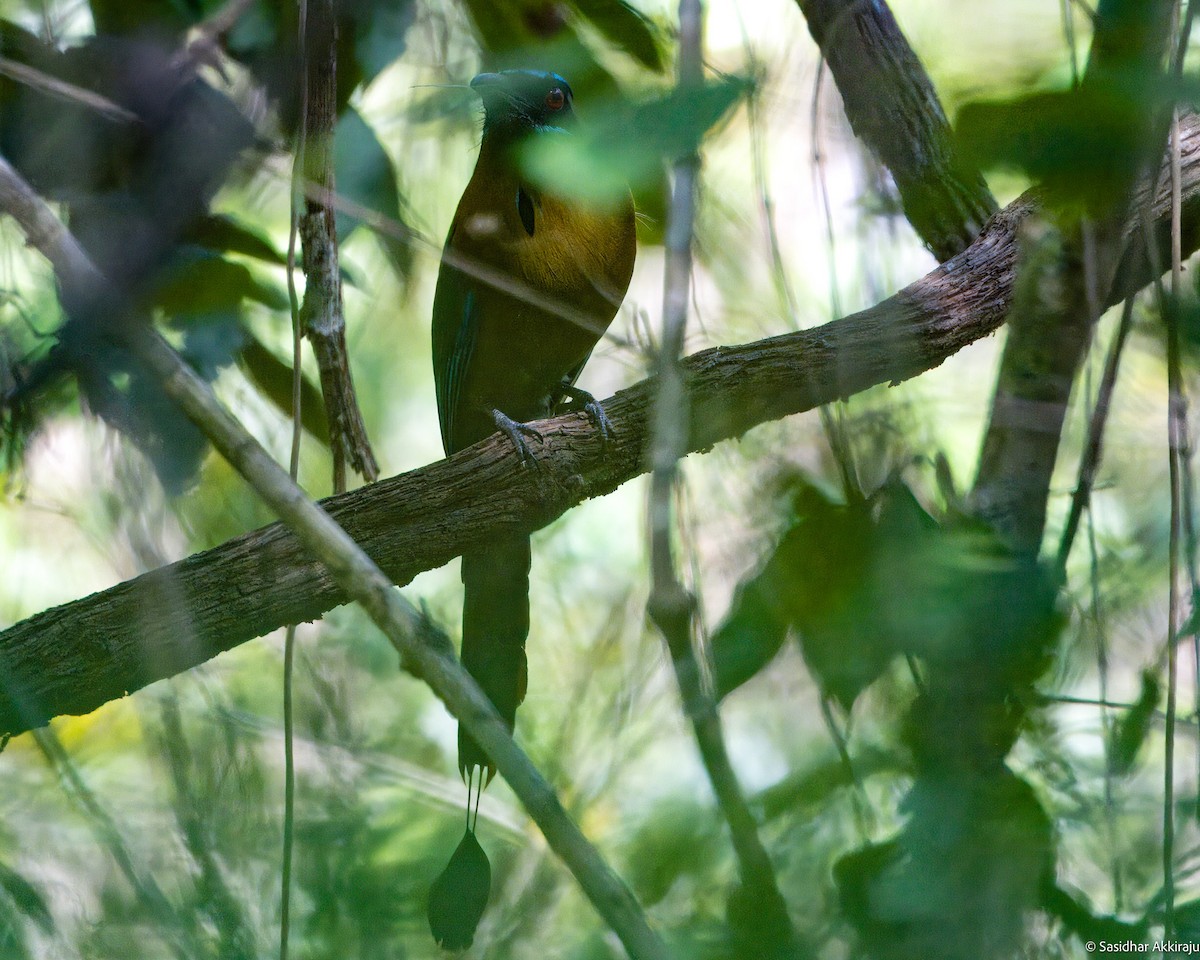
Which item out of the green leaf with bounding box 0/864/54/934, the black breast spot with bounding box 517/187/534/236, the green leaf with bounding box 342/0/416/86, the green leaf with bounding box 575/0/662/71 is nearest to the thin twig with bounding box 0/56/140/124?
the green leaf with bounding box 342/0/416/86

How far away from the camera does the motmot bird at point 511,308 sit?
271cm

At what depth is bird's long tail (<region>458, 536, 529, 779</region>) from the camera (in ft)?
8.75

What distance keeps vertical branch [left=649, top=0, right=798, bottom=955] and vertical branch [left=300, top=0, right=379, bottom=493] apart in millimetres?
1422

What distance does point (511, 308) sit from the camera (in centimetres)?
305

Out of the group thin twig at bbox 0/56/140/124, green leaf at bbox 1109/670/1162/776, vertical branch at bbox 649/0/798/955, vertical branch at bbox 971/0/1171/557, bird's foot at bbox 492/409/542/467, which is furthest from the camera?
bird's foot at bbox 492/409/542/467

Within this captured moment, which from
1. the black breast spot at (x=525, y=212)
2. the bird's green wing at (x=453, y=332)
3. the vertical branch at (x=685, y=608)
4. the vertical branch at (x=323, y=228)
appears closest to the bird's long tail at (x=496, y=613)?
the vertical branch at (x=323, y=228)

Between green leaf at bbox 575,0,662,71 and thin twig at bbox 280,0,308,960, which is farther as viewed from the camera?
green leaf at bbox 575,0,662,71

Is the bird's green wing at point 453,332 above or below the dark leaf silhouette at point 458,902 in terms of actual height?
above

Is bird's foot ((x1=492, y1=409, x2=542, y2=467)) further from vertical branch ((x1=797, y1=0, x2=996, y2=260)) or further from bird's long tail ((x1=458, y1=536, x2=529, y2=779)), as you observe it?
vertical branch ((x1=797, y1=0, x2=996, y2=260))

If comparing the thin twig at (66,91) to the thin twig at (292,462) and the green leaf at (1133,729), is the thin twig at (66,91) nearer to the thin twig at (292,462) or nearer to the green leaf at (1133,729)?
the thin twig at (292,462)

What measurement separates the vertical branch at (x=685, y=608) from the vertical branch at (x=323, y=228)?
142 cm

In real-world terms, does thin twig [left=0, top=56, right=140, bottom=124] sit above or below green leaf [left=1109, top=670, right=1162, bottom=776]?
above

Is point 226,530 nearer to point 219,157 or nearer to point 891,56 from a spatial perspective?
point 219,157

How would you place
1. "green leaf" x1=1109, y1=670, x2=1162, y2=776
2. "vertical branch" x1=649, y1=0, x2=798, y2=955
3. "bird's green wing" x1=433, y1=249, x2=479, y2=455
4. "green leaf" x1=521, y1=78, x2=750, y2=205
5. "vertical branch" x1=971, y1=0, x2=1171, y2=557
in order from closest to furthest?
"green leaf" x1=521, y1=78, x2=750, y2=205 → "vertical branch" x1=649, y1=0, x2=798, y2=955 → "green leaf" x1=1109, y1=670, x2=1162, y2=776 → "vertical branch" x1=971, y1=0, x2=1171, y2=557 → "bird's green wing" x1=433, y1=249, x2=479, y2=455
